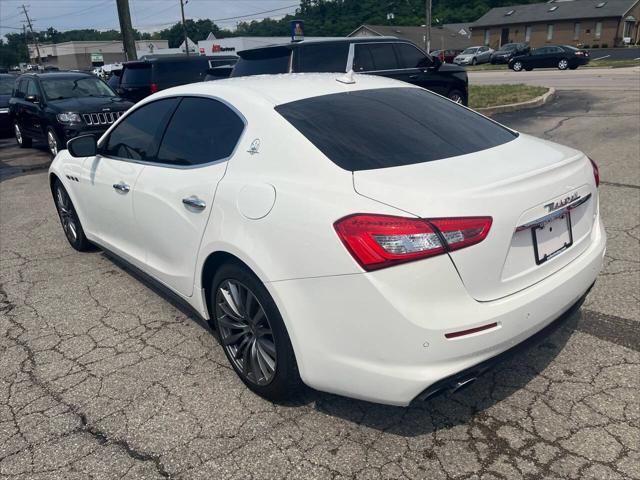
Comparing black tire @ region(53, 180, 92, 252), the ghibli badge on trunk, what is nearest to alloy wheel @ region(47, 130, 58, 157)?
black tire @ region(53, 180, 92, 252)

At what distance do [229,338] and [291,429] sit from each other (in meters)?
0.62

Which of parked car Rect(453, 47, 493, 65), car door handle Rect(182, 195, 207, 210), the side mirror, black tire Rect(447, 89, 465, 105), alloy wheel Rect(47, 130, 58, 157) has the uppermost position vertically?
the side mirror

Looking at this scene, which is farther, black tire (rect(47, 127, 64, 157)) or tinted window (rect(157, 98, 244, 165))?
black tire (rect(47, 127, 64, 157))

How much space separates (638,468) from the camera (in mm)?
2297

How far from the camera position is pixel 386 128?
284cm

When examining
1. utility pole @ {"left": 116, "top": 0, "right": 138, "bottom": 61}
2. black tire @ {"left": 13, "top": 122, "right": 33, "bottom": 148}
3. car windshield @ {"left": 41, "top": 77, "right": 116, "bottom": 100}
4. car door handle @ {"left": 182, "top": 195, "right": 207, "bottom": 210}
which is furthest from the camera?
utility pole @ {"left": 116, "top": 0, "right": 138, "bottom": 61}

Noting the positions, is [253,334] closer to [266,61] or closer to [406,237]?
[406,237]

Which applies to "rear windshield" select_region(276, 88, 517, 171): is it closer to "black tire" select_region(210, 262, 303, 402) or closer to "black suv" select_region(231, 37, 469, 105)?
"black tire" select_region(210, 262, 303, 402)

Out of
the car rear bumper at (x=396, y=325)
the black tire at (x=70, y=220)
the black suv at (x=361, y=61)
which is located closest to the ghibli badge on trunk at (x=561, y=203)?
the car rear bumper at (x=396, y=325)

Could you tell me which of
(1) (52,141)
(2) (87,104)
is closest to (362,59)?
(2) (87,104)

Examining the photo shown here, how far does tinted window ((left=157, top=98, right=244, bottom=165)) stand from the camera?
2990mm

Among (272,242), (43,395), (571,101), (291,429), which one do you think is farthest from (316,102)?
(571,101)

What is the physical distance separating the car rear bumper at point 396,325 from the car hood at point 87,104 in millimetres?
8876

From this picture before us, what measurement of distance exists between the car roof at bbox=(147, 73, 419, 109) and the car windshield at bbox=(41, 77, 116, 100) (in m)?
8.36
